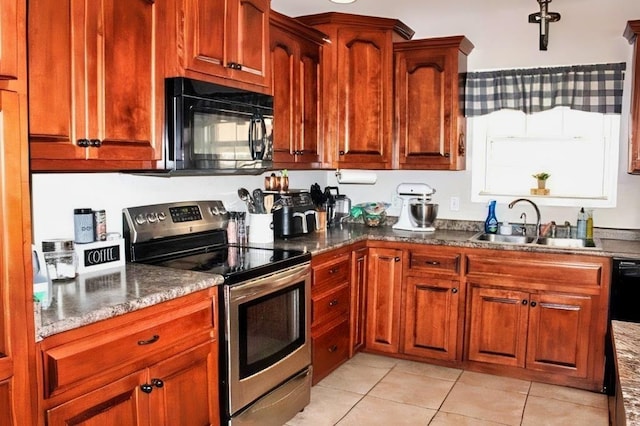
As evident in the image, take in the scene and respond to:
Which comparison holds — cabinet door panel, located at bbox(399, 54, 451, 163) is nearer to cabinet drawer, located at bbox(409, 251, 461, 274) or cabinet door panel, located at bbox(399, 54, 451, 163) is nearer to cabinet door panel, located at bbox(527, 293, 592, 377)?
cabinet drawer, located at bbox(409, 251, 461, 274)

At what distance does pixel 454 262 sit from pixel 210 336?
1.88m

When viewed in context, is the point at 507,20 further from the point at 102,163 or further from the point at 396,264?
the point at 102,163

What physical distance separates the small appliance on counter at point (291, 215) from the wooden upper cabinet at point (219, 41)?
85cm

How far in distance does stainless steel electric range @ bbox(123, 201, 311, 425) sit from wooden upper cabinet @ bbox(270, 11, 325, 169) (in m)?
0.61

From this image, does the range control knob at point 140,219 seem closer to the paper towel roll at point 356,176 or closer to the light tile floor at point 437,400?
the light tile floor at point 437,400

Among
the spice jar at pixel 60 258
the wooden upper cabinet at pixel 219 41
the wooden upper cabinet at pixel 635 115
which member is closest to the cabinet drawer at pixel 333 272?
the wooden upper cabinet at pixel 219 41

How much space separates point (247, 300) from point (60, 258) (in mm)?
786

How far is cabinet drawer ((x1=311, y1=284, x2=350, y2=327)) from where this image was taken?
3268 mm

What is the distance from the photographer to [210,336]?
2332 mm

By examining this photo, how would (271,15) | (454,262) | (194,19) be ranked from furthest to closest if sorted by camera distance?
(454,262) < (271,15) < (194,19)

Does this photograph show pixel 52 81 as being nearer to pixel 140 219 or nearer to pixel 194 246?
pixel 140 219

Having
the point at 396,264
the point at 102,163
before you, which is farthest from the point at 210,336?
the point at 396,264

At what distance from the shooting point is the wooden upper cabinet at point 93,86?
1930 millimetres

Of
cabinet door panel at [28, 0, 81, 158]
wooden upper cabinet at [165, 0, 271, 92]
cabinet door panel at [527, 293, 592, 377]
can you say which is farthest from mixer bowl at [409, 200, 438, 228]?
cabinet door panel at [28, 0, 81, 158]
